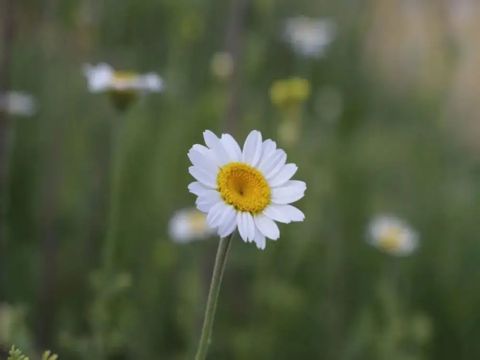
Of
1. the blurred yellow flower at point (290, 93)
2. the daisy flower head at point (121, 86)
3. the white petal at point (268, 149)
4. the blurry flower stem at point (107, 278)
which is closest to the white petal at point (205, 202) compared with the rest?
the white petal at point (268, 149)

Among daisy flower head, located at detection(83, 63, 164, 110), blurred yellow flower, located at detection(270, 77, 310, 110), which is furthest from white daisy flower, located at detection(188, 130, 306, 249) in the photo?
blurred yellow flower, located at detection(270, 77, 310, 110)

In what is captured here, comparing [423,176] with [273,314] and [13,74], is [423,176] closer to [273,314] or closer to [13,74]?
[273,314]

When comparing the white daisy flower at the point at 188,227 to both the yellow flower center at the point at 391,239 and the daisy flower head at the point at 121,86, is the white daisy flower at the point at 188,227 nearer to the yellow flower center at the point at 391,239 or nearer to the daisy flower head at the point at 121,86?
the yellow flower center at the point at 391,239

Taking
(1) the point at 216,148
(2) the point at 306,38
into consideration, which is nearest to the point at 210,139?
(1) the point at 216,148

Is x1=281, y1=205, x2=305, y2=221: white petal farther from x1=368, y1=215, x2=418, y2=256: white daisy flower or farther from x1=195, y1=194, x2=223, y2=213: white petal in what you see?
x1=368, y1=215, x2=418, y2=256: white daisy flower

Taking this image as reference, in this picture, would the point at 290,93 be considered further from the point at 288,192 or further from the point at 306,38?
the point at 306,38
